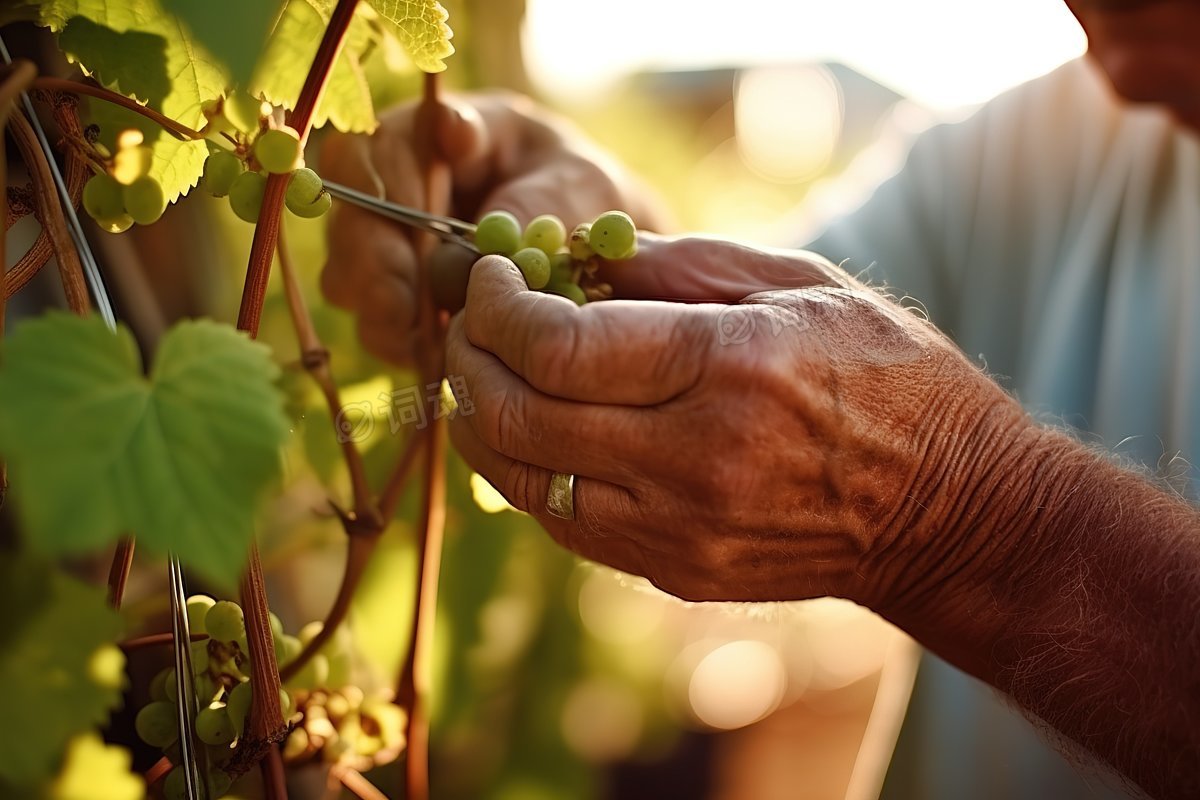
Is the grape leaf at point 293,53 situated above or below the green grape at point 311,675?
above

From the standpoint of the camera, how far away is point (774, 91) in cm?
396

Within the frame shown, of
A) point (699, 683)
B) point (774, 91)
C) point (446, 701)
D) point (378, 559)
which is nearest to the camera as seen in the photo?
point (378, 559)

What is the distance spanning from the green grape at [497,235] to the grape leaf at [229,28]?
1.16 ft

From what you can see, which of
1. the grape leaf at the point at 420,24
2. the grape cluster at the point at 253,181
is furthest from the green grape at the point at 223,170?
the grape leaf at the point at 420,24

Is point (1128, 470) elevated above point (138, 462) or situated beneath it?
situated beneath

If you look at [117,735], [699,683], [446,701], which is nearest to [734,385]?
[117,735]

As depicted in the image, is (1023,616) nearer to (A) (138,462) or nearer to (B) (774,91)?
(A) (138,462)

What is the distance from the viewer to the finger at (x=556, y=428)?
2.01 feet

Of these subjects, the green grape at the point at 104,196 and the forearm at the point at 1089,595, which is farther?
the forearm at the point at 1089,595

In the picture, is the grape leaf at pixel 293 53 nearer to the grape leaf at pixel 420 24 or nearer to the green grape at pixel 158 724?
the grape leaf at pixel 420 24

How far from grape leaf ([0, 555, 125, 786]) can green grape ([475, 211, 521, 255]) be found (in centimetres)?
38

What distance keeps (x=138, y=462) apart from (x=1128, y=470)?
778mm

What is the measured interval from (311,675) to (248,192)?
1.02 feet

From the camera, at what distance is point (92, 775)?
363mm
